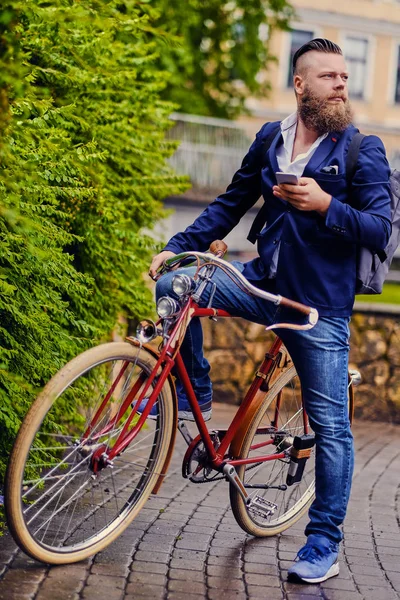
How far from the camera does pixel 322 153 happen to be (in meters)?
4.31

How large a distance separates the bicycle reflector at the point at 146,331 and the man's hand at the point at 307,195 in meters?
0.70

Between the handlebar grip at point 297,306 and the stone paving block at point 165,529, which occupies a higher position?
the handlebar grip at point 297,306

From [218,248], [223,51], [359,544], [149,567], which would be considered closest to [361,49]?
[223,51]

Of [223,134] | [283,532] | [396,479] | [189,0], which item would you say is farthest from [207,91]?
[283,532]

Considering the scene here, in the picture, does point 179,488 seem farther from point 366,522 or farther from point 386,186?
point 386,186

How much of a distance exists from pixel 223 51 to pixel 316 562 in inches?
929

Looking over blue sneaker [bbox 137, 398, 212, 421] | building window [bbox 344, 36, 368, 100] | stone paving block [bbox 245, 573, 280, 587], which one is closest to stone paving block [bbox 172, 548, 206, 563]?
stone paving block [bbox 245, 573, 280, 587]

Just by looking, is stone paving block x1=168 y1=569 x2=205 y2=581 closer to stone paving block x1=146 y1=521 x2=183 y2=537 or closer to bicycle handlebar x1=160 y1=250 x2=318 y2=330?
stone paving block x1=146 y1=521 x2=183 y2=537

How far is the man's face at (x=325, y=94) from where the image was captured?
431 cm

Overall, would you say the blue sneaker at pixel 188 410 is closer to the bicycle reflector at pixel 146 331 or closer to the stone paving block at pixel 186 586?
the bicycle reflector at pixel 146 331

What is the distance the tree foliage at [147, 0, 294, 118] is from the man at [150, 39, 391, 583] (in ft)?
63.3

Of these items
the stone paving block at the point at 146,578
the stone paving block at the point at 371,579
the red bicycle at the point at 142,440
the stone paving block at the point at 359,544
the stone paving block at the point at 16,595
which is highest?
the red bicycle at the point at 142,440

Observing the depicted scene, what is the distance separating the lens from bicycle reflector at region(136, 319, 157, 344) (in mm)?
4156

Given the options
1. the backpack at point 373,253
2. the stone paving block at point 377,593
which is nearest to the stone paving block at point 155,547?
the stone paving block at point 377,593
